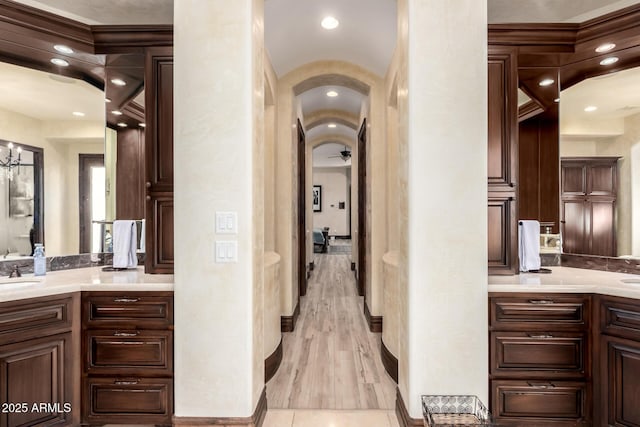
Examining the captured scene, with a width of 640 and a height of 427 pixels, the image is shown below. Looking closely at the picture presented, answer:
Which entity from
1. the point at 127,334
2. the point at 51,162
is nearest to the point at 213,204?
the point at 127,334

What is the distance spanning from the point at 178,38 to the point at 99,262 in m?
1.88

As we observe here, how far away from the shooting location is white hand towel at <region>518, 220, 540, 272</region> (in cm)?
257

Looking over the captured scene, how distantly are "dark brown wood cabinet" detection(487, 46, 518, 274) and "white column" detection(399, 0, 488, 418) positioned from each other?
0.47 metres

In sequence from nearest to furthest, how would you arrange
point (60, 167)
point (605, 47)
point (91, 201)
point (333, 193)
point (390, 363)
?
point (605, 47) < point (60, 167) < point (91, 201) < point (390, 363) < point (333, 193)

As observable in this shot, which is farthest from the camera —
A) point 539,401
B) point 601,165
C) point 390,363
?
point 390,363

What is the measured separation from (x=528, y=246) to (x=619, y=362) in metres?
0.86

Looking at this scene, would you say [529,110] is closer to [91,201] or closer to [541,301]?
[541,301]

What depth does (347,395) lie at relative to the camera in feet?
8.80

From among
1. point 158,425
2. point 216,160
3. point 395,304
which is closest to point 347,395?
point 395,304

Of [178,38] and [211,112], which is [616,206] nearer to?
[211,112]

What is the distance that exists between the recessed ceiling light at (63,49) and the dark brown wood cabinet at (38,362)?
176 centimetres

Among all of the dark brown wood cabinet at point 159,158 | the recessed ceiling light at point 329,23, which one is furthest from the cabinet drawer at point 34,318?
the recessed ceiling light at point 329,23

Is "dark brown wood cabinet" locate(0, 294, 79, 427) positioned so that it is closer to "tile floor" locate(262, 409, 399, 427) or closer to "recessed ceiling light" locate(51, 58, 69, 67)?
"tile floor" locate(262, 409, 399, 427)

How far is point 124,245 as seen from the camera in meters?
2.74
